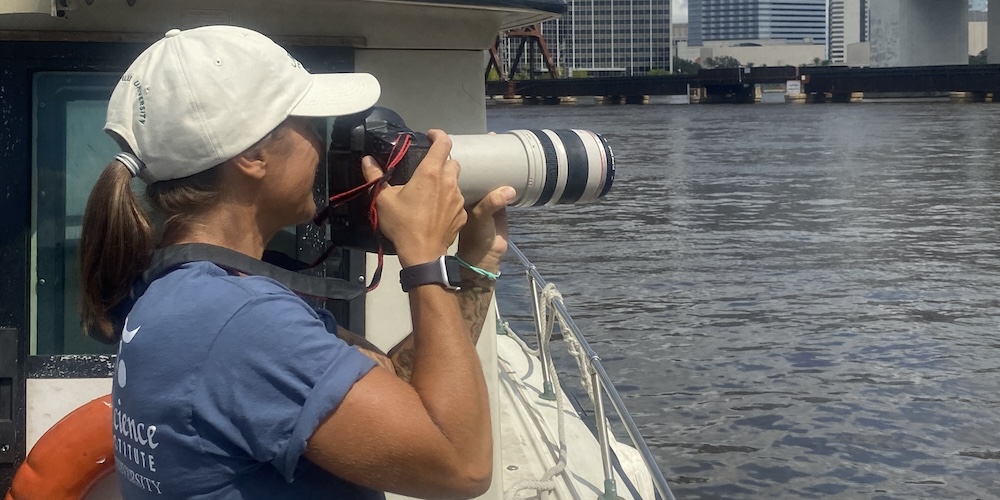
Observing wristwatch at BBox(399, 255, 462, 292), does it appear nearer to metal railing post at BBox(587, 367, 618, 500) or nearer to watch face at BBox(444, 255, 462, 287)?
watch face at BBox(444, 255, 462, 287)

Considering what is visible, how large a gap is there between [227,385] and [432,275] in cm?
35

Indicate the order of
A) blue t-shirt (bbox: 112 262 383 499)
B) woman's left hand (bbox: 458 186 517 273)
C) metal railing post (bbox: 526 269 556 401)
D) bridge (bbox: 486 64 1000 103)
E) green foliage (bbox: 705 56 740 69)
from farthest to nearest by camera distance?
1. green foliage (bbox: 705 56 740 69)
2. bridge (bbox: 486 64 1000 103)
3. metal railing post (bbox: 526 269 556 401)
4. woman's left hand (bbox: 458 186 517 273)
5. blue t-shirt (bbox: 112 262 383 499)

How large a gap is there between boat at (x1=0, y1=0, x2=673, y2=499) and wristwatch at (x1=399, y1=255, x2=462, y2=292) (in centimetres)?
125

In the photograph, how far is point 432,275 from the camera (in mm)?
1751

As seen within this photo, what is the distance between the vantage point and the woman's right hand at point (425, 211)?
1.79 m

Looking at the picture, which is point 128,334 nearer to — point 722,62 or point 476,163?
point 476,163

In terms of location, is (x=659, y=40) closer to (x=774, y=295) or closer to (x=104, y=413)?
(x=774, y=295)

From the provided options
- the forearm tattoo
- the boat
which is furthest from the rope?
the forearm tattoo

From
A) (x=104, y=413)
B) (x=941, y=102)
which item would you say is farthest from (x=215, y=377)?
(x=941, y=102)

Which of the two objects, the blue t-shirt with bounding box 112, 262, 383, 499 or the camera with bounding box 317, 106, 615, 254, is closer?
the blue t-shirt with bounding box 112, 262, 383, 499

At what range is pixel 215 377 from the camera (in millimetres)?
1555

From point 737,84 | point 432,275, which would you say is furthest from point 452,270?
point 737,84

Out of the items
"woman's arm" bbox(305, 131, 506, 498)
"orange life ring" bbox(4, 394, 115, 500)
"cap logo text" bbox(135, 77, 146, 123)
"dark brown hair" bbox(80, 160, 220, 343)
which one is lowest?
"orange life ring" bbox(4, 394, 115, 500)

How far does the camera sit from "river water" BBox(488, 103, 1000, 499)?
882 centimetres
